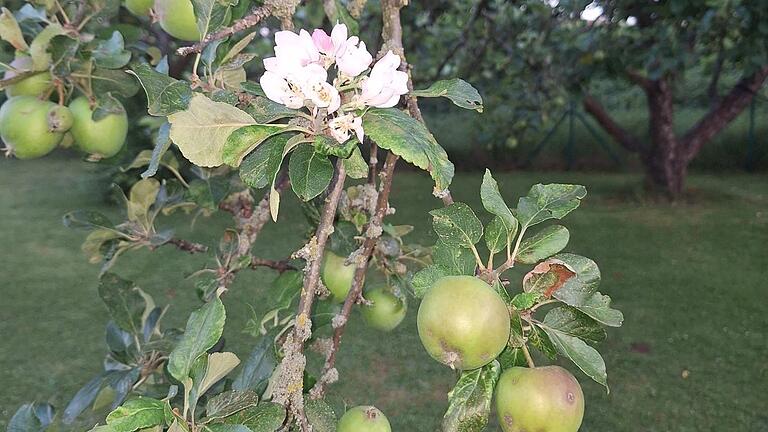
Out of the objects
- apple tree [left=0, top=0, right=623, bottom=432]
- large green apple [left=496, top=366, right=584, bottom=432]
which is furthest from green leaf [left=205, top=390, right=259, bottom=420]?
large green apple [left=496, top=366, right=584, bottom=432]

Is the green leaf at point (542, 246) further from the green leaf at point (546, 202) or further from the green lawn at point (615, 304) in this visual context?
the green lawn at point (615, 304)

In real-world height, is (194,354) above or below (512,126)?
above

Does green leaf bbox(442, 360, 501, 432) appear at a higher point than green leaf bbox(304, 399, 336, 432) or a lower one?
higher

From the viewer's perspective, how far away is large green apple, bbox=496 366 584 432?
1.98ft

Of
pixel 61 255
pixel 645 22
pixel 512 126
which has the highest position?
pixel 645 22

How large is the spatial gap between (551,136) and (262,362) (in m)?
7.22

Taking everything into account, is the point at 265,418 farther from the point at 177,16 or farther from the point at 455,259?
the point at 177,16

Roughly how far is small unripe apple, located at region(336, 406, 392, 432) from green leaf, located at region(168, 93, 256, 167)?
0.97 feet

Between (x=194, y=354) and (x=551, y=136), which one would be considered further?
(x=551, y=136)

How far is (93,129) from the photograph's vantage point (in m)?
0.98

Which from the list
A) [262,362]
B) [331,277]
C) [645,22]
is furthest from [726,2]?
[262,362]

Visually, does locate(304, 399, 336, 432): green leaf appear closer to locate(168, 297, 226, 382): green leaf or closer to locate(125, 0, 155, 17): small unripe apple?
locate(168, 297, 226, 382): green leaf

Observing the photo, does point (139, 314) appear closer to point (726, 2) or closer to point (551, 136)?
point (726, 2)

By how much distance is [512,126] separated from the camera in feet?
13.1
